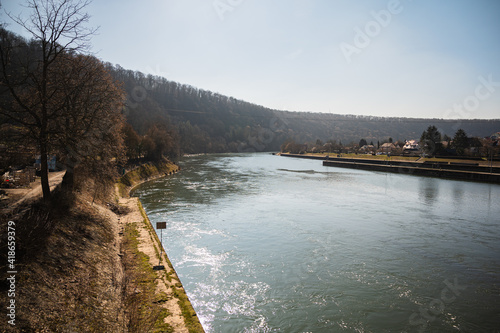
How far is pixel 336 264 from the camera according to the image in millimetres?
14578

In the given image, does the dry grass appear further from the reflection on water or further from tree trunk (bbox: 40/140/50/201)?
the reflection on water

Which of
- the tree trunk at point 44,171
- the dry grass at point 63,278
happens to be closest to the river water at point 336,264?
the dry grass at point 63,278

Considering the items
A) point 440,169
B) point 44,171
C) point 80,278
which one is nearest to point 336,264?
point 80,278

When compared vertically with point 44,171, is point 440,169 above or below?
below

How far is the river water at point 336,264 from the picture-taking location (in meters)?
10.2

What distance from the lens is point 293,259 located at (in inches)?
598

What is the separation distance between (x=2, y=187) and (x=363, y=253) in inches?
867

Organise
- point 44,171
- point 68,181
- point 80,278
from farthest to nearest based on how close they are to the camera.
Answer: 1. point 68,181
2. point 44,171
3. point 80,278

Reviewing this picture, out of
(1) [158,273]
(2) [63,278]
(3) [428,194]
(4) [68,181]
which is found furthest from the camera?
(3) [428,194]

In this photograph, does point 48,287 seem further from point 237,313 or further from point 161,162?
point 161,162

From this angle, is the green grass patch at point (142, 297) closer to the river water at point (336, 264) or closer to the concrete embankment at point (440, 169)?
the river water at point (336, 264)

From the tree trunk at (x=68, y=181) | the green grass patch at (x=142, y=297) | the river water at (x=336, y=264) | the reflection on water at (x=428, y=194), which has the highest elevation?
the tree trunk at (x=68, y=181)

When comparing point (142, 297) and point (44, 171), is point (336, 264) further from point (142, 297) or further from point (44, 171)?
point (44, 171)

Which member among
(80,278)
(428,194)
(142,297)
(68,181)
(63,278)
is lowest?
(428,194)
